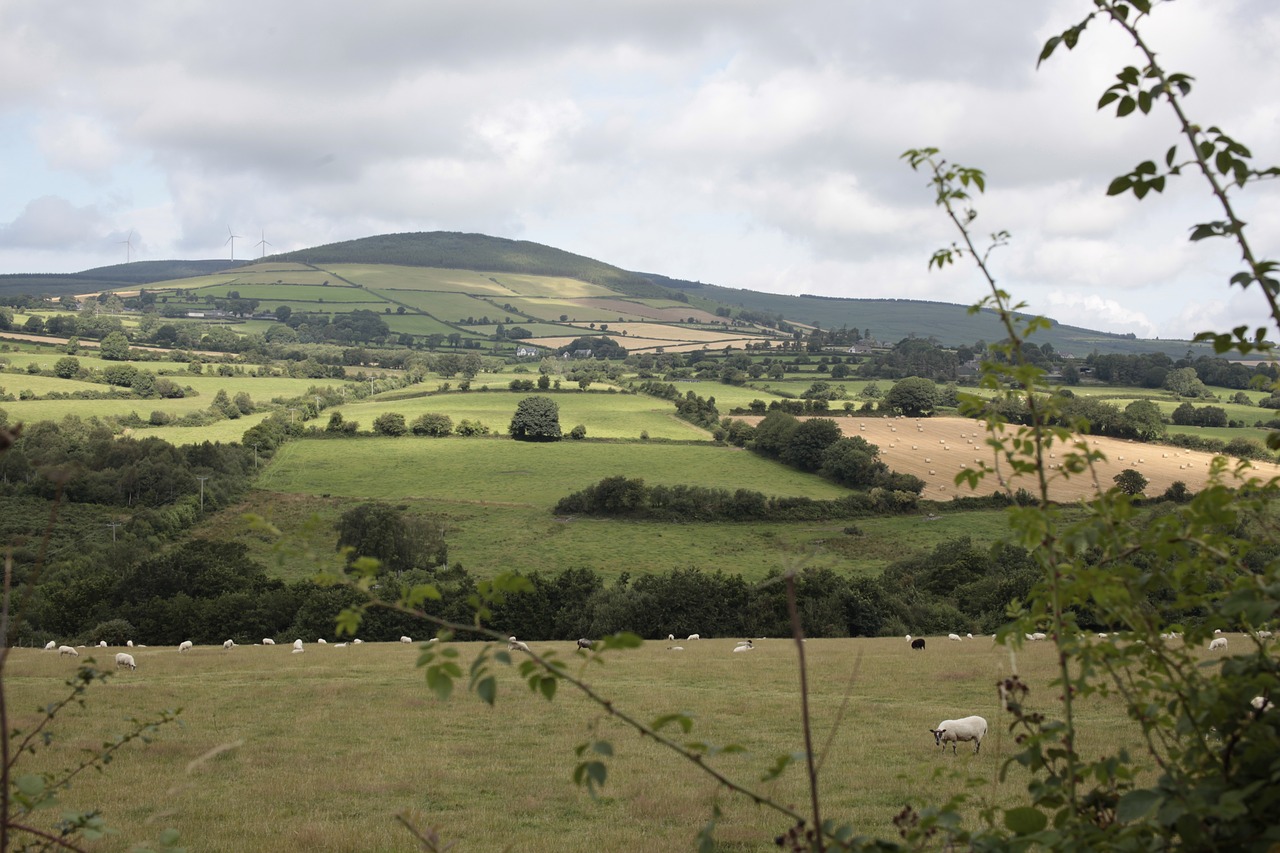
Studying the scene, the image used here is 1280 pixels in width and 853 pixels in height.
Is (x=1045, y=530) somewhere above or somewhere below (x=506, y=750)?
above

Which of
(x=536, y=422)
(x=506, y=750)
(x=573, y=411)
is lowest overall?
(x=506, y=750)

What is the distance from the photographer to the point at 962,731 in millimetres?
13352

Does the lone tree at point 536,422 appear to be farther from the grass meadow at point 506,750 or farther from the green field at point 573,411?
the grass meadow at point 506,750

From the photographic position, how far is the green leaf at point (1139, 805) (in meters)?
2.36

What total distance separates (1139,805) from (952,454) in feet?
274

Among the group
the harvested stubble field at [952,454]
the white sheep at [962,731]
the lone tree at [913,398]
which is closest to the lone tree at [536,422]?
the harvested stubble field at [952,454]

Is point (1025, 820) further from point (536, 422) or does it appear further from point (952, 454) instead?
point (536, 422)

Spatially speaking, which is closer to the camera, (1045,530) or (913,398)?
(1045,530)

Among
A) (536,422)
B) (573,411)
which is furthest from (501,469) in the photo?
(573,411)

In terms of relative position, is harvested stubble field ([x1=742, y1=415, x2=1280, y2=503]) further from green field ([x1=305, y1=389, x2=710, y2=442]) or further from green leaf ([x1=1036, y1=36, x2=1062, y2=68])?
green leaf ([x1=1036, y1=36, x2=1062, y2=68])

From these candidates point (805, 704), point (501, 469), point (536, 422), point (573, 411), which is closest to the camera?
point (805, 704)

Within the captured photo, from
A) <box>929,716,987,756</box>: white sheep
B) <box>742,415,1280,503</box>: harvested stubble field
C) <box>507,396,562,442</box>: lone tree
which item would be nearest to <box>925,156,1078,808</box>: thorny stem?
<box>929,716,987,756</box>: white sheep

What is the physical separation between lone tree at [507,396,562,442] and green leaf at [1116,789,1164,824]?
9048 centimetres

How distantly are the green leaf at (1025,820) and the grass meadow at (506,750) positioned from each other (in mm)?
1274
